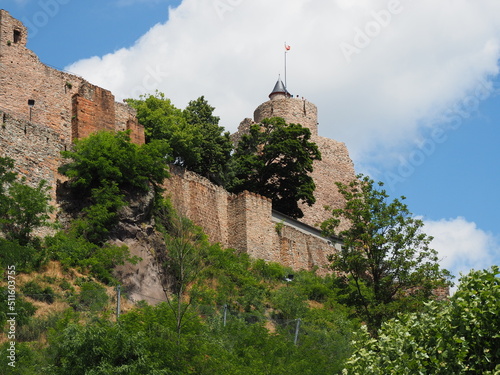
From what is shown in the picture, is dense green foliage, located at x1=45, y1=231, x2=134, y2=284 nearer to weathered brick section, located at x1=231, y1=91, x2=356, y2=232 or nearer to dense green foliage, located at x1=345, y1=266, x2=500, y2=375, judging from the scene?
dense green foliage, located at x1=345, y1=266, x2=500, y2=375

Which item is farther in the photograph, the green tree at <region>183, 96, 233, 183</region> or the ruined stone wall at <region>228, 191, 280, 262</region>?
the green tree at <region>183, 96, 233, 183</region>

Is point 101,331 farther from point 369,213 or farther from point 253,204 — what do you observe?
point 253,204

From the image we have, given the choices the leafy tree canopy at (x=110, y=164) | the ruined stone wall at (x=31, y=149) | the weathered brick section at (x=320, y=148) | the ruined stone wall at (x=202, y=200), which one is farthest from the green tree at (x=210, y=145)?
the ruined stone wall at (x=31, y=149)

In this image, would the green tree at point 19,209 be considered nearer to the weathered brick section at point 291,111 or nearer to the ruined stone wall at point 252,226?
the ruined stone wall at point 252,226

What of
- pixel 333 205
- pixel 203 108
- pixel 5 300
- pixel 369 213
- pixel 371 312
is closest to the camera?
pixel 5 300

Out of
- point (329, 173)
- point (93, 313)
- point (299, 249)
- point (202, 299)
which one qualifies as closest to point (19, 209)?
point (93, 313)

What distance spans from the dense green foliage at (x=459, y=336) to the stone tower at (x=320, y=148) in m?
36.6

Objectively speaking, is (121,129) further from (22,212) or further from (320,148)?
(320,148)

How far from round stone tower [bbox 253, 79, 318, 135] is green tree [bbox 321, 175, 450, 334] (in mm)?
25597

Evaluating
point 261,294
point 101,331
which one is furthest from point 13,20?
point 101,331

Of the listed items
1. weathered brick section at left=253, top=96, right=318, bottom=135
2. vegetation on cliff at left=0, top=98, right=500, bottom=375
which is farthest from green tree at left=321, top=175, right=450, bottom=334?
weathered brick section at left=253, top=96, right=318, bottom=135

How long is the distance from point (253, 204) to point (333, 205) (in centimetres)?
1523

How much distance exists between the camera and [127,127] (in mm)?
38438

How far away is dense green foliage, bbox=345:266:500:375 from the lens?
14898mm
